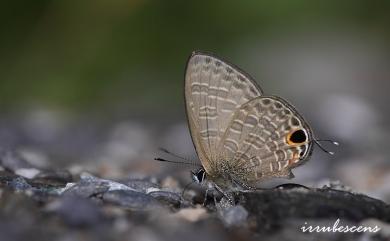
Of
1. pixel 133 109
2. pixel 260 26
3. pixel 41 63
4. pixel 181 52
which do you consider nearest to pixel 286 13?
pixel 260 26

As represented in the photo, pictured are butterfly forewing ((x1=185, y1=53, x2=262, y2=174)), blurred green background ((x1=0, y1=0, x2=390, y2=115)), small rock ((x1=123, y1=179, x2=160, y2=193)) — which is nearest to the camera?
small rock ((x1=123, y1=179, x2=160, y2=193))

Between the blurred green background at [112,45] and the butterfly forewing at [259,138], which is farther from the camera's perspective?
the blurred green background at [112,45]

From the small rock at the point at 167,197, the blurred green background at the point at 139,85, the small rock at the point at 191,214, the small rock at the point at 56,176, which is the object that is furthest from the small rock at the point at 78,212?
the blurred green background at the point at 139,85

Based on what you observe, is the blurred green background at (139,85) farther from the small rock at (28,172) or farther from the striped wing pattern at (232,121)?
the striped wing pattern at (232,121)

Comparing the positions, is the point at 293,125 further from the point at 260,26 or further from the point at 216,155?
the point at 260,26

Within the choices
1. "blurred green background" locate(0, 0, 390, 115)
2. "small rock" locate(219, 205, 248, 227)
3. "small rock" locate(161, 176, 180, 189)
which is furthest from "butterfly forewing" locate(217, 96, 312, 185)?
"blurred green background" locate(0, 0, 390, 115)

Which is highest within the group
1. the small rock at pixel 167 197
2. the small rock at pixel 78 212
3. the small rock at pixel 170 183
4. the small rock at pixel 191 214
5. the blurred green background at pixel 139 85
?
the blurred green background at pixel 139 85

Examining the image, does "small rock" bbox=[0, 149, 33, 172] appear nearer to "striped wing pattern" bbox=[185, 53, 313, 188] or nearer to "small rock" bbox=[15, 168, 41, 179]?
"small rock" bbox=[15, 168, 41, 179]
